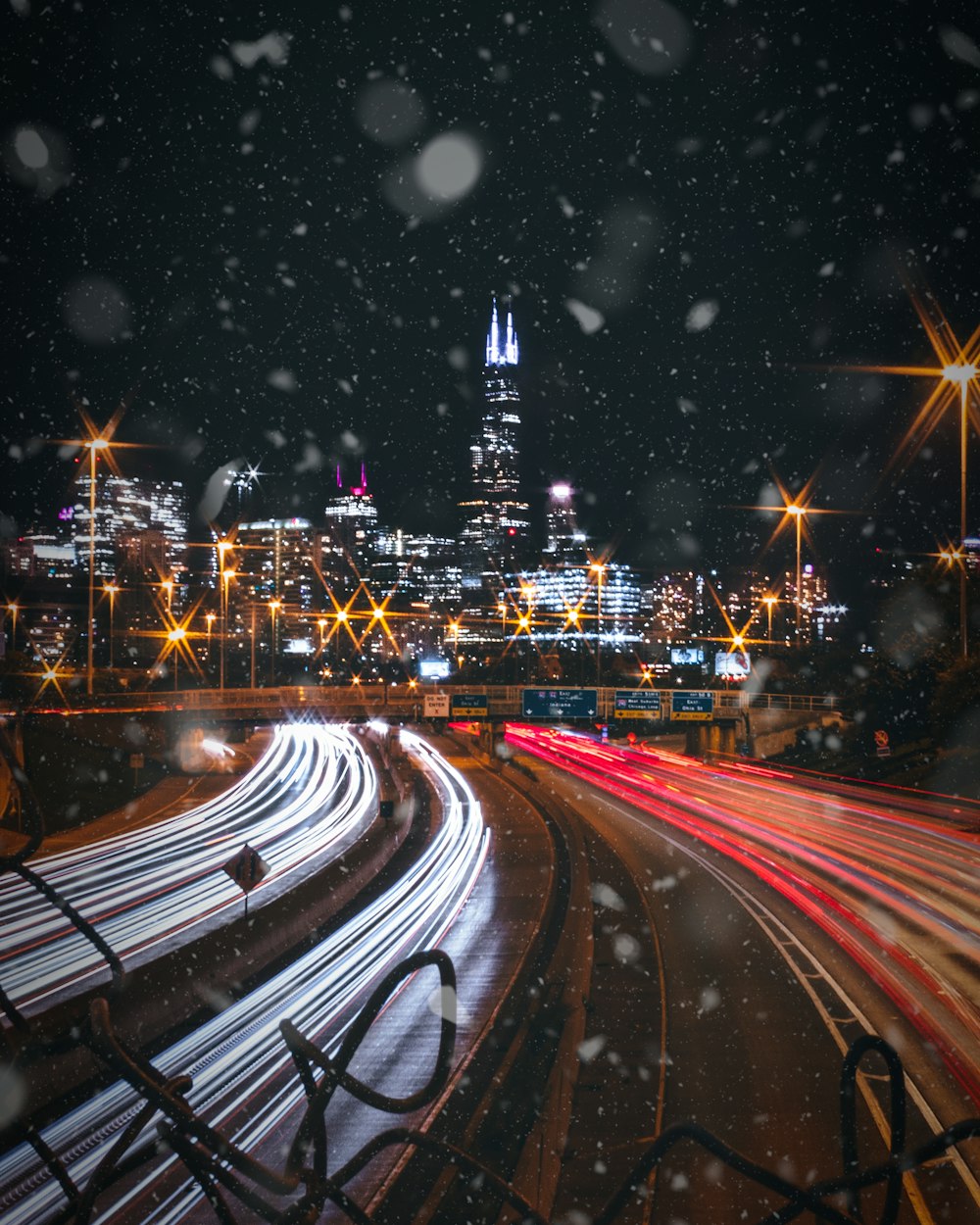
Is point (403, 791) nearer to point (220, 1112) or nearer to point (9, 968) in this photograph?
point (9, 968)

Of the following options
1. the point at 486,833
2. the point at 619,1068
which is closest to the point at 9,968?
the point at 619,1068

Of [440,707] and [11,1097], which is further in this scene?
[440,707]

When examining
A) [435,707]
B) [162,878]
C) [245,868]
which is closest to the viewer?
[245,868]

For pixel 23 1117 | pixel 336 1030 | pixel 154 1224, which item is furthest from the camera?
pixel 336 1030

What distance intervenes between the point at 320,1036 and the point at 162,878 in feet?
46.5

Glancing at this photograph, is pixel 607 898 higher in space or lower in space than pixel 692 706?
lower

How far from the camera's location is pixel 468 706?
187 feet

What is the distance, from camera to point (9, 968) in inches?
768

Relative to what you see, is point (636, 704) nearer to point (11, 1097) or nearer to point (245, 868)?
point (245, 868)

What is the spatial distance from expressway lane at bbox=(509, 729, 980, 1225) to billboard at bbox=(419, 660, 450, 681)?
80.5m

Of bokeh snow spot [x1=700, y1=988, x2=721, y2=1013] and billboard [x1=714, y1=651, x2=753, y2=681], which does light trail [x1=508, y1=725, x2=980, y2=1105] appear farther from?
billboard [x1=714, y1=651, x2=753, y2=681]

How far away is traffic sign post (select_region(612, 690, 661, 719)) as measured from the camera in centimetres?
5603

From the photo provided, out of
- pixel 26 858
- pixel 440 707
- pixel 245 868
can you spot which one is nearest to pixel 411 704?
pixel 440 707

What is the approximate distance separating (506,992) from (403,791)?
3096 centimetres
